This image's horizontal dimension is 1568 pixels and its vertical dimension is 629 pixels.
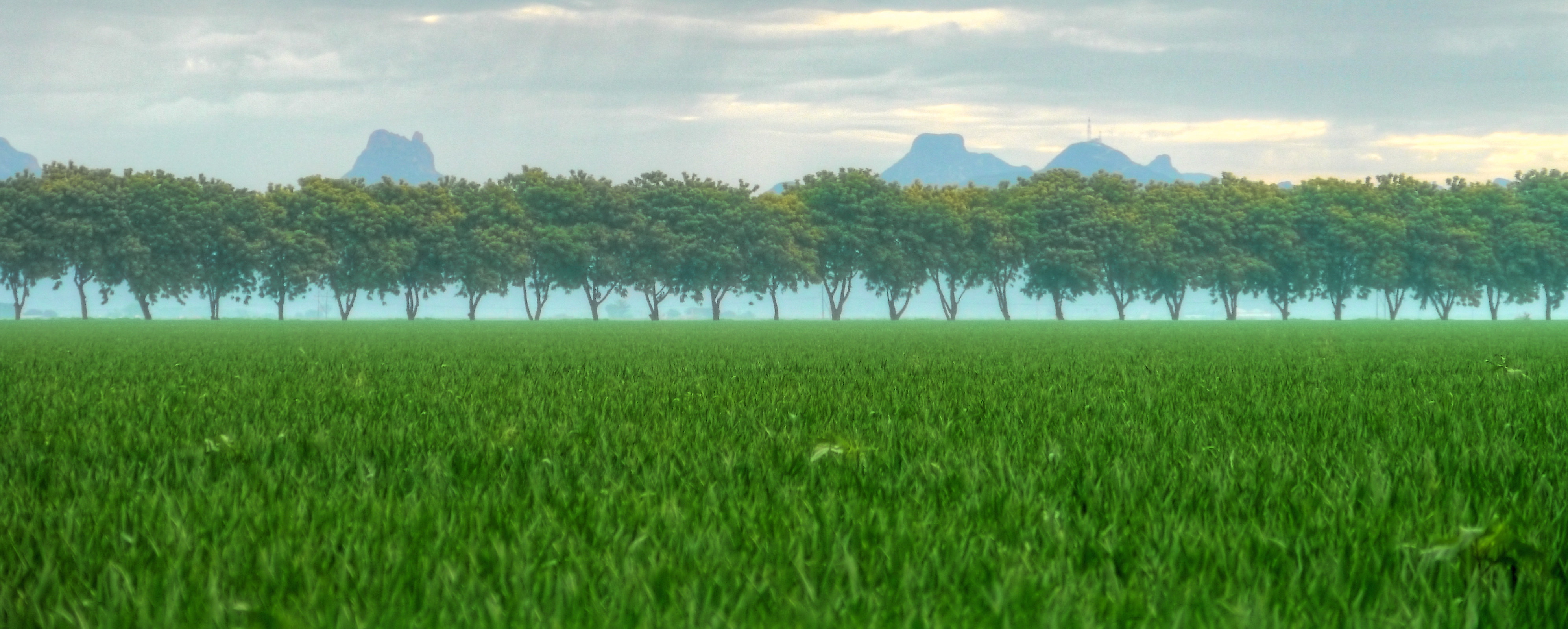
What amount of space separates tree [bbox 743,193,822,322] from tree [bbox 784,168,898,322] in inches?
44.8

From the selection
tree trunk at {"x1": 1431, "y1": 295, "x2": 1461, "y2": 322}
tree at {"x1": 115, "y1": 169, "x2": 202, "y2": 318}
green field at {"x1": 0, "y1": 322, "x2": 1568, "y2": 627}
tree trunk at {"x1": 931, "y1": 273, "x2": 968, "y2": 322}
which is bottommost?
green field at {"x1": 0, "y1": 322, "x2": 1568, "y2": 627}

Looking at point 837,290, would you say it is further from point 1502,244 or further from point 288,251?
point 1502,244

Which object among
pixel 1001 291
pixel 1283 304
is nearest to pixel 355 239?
pixel 1001 291

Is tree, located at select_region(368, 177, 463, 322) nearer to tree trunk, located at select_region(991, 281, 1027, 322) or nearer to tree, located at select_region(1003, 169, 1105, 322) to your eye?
tree trunk, located at select_region(991, 281, 1027, 322)

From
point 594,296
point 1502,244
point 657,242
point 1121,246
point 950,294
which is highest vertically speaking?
point 657,242

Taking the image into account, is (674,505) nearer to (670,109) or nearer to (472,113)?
(670,109)

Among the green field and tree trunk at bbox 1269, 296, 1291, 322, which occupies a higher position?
tree trunk at bbox 1269, 296, 1291, 322

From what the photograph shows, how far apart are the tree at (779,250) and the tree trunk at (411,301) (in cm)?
2607

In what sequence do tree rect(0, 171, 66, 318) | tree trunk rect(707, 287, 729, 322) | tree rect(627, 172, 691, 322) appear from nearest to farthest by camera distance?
1. tree rect(0, 171, 66, 318)
2. tree rect(627, 172, 691, 322)
3. tree trunk rect(707, 287, 729, 322)

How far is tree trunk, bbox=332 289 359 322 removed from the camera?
95.1 meters

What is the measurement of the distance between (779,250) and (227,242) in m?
40.5

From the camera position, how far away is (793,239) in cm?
9775

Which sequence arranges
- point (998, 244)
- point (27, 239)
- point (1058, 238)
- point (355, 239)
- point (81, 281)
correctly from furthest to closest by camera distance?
1. point (1058, 238)
2. point (998, 244)
3. point (355, 239)
4. point (81, 281)
5. point (27, 239)

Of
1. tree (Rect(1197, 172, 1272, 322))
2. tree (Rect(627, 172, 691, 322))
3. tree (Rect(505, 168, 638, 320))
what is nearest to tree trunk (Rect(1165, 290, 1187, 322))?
tree (Rect(1197, 172, 1272, 322))
